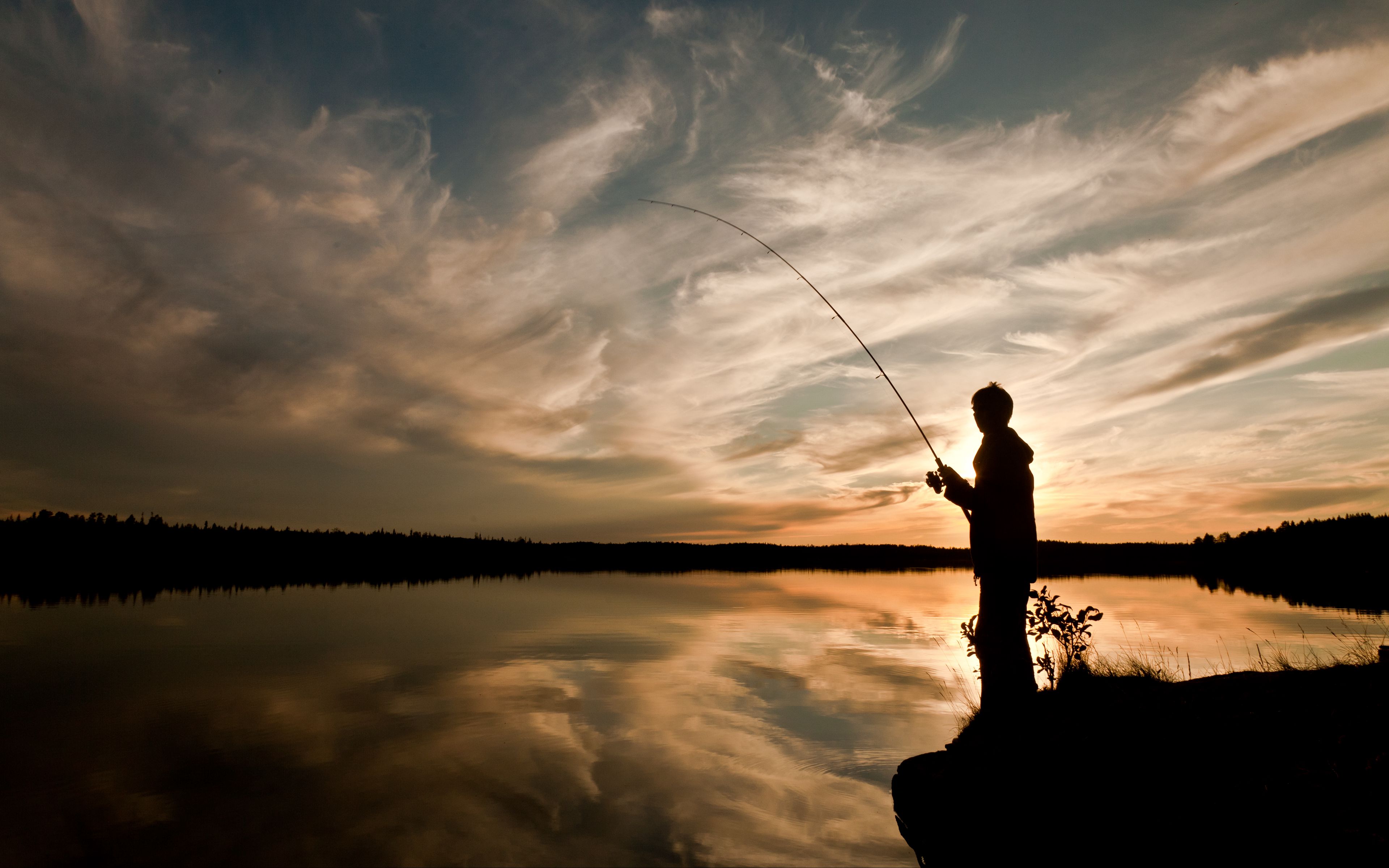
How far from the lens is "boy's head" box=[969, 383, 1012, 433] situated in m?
6.43

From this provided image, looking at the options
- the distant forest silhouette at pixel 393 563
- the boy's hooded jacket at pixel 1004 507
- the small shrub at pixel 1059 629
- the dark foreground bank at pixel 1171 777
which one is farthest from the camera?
the distant forest silhouette at pixel 393 563

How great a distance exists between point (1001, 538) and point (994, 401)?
124cm

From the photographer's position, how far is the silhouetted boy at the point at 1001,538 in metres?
6.19

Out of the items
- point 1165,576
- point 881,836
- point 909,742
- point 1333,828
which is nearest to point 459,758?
point 881,836

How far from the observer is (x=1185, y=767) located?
475cm

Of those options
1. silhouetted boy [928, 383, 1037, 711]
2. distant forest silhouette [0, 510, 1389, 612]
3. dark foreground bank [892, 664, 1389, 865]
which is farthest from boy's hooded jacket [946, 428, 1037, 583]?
distant forest silhouette [0, 510, 1389, 612]

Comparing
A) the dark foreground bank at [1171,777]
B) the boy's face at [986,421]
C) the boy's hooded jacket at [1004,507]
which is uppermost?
the boy's face at [986,421]

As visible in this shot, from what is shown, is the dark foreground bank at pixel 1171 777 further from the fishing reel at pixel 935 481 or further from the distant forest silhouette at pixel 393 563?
the distant forest silhouette at pixel 393 563

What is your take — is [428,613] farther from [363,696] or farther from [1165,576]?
[1165,576]

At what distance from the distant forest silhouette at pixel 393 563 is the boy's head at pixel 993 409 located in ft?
107

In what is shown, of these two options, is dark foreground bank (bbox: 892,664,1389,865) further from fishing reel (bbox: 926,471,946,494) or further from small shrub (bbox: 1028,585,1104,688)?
fishing reel (bbox: 926,471,946,494)

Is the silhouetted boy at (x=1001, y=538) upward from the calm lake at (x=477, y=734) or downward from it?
upward

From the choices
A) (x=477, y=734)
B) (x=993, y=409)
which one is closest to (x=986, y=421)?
(x=993, y=409)

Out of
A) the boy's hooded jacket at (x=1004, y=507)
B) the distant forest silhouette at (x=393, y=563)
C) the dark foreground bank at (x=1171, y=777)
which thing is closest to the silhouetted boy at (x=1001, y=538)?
the boy's hooded jacket at (x=1004, y=507)
